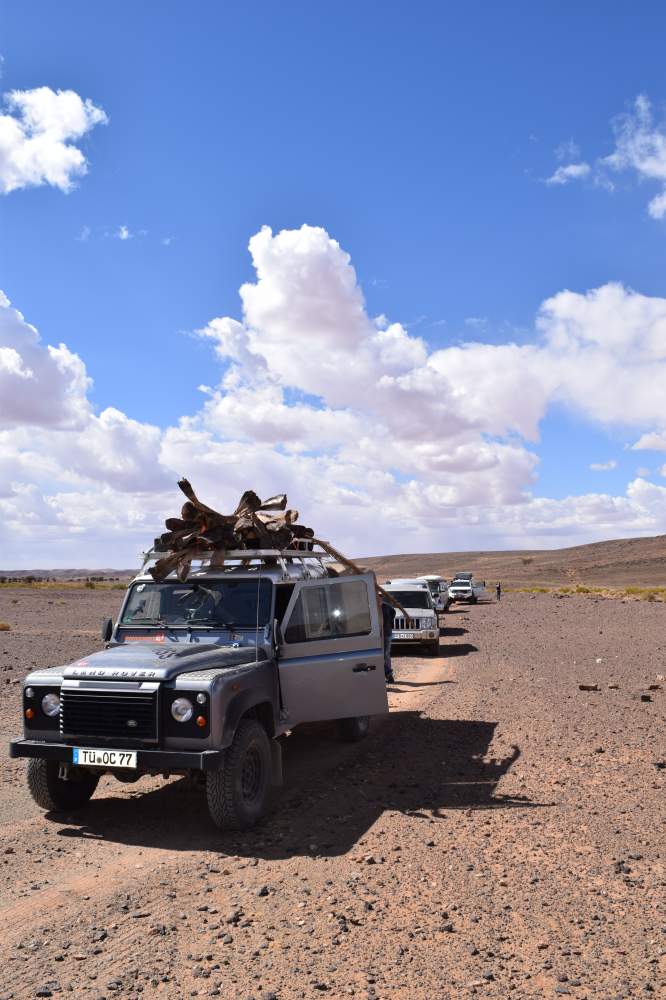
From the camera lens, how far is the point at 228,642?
7.49 metres

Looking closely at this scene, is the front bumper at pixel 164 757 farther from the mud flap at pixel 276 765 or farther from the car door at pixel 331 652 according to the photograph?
the car door at pixel 331 652

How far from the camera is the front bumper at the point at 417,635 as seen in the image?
19.7 m

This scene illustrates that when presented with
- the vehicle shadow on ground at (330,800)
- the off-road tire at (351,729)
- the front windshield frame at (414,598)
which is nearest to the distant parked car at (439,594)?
the front windshield frame at (414,598)

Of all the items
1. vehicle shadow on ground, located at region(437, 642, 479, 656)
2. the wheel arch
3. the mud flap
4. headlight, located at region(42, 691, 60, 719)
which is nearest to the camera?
the wheel arch

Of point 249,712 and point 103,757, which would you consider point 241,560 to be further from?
point 103,757

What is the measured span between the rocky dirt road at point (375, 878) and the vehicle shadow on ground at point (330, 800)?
0.10 ft

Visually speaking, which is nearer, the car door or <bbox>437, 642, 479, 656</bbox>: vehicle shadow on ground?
the car door

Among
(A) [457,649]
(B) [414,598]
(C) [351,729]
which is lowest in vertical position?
(A) [457,649]

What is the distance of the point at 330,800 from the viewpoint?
7.54m

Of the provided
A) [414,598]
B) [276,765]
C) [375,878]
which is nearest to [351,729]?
[276,765]

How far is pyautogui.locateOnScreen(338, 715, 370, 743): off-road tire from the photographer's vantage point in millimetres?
9891

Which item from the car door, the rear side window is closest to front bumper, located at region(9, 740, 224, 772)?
the car door

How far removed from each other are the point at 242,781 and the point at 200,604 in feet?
5.98

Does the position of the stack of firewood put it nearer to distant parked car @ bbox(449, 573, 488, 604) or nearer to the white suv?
the white suv
